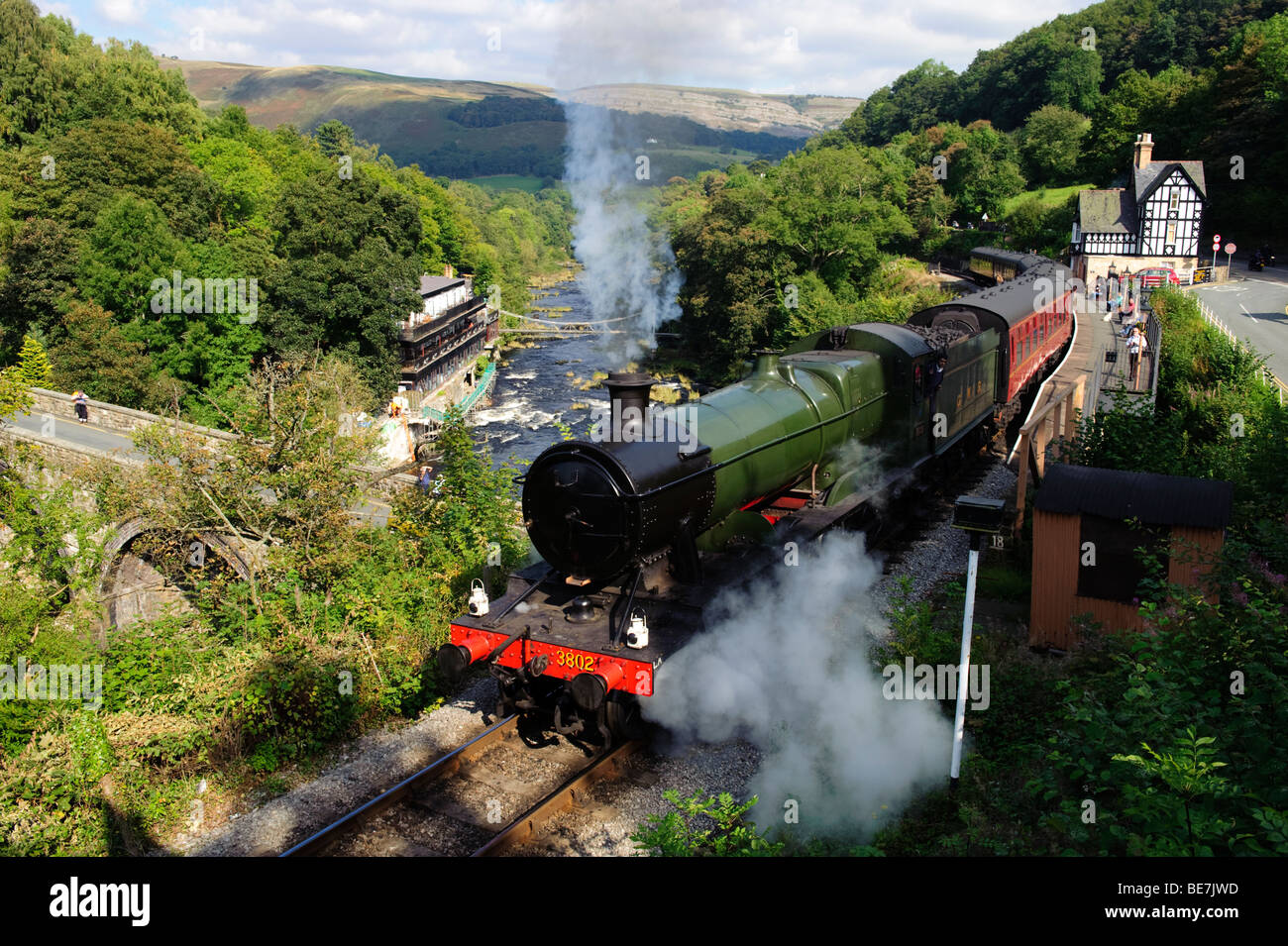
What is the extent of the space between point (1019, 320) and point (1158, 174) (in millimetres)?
38497

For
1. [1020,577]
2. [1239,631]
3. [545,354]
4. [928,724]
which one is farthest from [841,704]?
[545,354]

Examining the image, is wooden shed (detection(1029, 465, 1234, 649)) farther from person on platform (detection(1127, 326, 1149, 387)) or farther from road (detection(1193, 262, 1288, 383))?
person on platform (detection(1127, 326, 1149, 387))

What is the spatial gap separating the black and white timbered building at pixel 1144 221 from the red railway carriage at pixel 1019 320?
2582 cm

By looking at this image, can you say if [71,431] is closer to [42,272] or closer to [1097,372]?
[42,272]

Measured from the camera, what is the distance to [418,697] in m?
11.0

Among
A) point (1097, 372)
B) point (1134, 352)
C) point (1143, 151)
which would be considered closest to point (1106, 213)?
point (1143, 151)

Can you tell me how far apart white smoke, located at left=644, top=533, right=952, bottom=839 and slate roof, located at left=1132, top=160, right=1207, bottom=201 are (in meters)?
51.1

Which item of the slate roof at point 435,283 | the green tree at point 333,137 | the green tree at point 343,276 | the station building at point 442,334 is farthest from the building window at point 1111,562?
the green tree at point 333,137

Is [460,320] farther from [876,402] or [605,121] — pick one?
[876,402]

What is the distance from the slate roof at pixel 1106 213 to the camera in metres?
51.0

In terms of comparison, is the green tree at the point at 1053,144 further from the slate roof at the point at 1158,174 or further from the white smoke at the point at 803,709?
the white smoke at the point at 803,709

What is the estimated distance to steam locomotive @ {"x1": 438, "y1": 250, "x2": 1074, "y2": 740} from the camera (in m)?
8.81

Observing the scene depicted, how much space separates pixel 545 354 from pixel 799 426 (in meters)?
53.3

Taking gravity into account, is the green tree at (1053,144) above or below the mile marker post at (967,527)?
above
